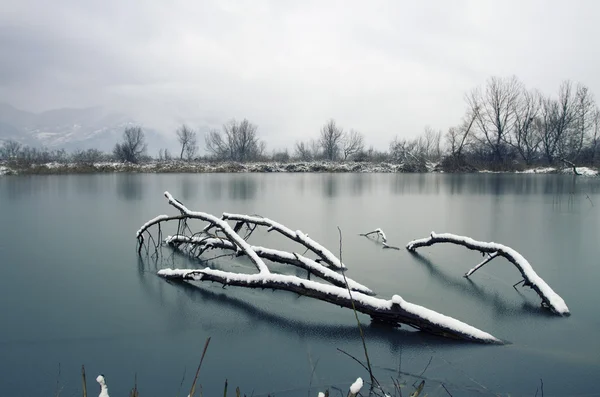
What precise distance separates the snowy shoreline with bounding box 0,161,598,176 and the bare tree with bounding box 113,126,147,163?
2.53 metres

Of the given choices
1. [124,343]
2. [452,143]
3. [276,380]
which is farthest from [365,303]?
[452,143]

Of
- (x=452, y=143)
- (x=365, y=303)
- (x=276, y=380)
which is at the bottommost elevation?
(x=276, y=380)

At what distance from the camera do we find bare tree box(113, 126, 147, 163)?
120 ft

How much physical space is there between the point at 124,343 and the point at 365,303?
1929 mm

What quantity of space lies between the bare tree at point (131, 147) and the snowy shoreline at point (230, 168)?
2.53 metres

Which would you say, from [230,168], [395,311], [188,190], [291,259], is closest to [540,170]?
[230,168]

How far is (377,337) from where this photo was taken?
3.20 m

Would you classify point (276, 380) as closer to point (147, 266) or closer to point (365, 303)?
point (365, 303)

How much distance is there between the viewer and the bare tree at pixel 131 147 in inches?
1443

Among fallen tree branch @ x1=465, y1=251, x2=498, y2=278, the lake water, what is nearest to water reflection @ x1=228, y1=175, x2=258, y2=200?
the lake water

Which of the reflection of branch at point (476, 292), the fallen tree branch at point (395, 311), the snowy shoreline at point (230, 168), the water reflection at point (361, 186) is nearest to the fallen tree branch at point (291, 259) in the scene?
the fallen tree branch at point (395, 311)

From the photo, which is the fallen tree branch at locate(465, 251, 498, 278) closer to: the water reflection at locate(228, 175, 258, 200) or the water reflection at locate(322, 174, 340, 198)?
the water reflection at locate(228, 175, 258, 200)

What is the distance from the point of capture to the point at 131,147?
37.3 m

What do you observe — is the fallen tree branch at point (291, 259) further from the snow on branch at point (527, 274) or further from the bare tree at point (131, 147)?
the bare tree at point (131, 147)
